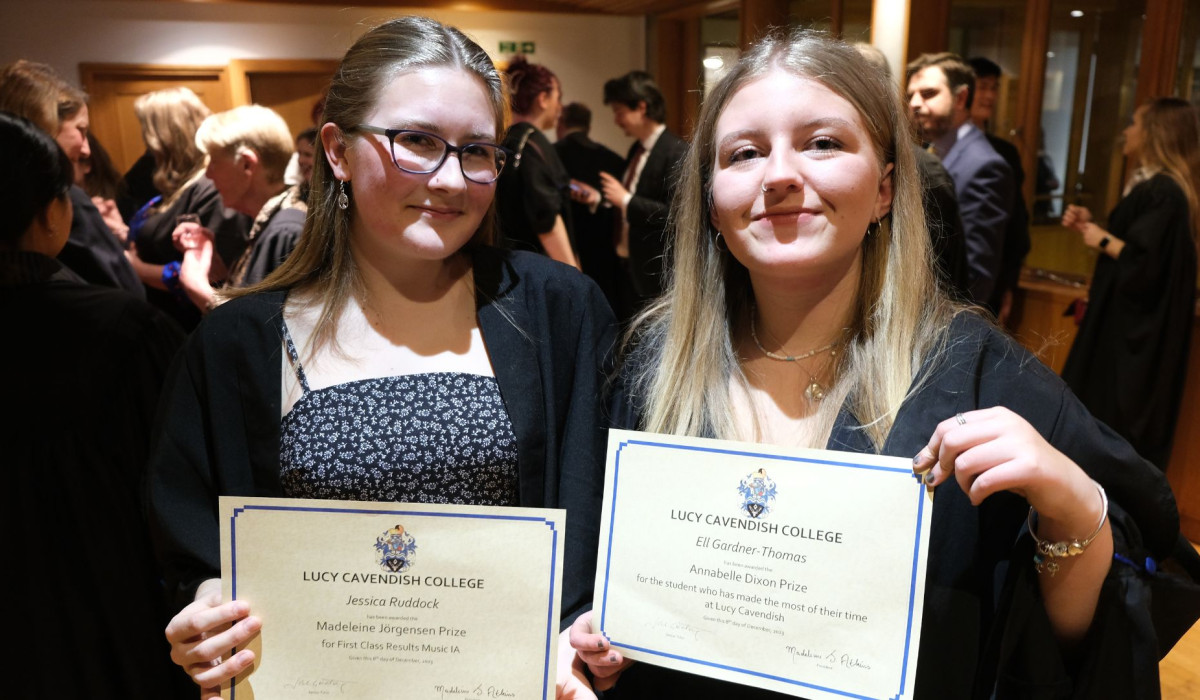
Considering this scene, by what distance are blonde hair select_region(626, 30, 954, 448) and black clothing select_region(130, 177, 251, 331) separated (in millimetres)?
2166

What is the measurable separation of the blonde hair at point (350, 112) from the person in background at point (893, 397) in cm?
35

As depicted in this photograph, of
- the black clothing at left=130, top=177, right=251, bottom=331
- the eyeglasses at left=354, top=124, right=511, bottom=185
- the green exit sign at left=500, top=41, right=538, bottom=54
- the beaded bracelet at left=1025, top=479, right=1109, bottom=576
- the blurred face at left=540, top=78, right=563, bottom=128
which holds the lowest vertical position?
the beaded bracelet at left=1025, top=479, right=1109, bottom=576

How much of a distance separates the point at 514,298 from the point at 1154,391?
3.28m

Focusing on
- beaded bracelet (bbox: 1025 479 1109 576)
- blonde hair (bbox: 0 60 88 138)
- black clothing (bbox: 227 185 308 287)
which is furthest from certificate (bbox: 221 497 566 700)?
blonde hair (bbox: 0 60 88 138)

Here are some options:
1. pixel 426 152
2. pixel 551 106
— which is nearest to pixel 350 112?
pixel 426 152

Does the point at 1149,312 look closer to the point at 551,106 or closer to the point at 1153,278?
the point at 1153,278

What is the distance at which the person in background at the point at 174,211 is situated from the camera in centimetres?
303

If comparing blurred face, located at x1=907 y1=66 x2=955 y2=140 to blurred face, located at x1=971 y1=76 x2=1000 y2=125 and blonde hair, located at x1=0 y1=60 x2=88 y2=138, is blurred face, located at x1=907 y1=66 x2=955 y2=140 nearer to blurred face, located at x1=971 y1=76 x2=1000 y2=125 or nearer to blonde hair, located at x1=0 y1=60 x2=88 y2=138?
blurred face, located at x1=971 y1=76 x2=1000 y2=125

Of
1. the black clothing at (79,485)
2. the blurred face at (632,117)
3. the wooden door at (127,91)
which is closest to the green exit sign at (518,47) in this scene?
the wooden door at (127,91)

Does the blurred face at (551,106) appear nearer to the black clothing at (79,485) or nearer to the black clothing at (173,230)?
the black clothing at (173,230)

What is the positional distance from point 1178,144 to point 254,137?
3523 millimetres

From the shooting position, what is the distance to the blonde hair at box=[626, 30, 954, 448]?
1152mm

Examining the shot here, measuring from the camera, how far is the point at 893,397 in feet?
3.71

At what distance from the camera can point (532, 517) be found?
1039 millimetres
